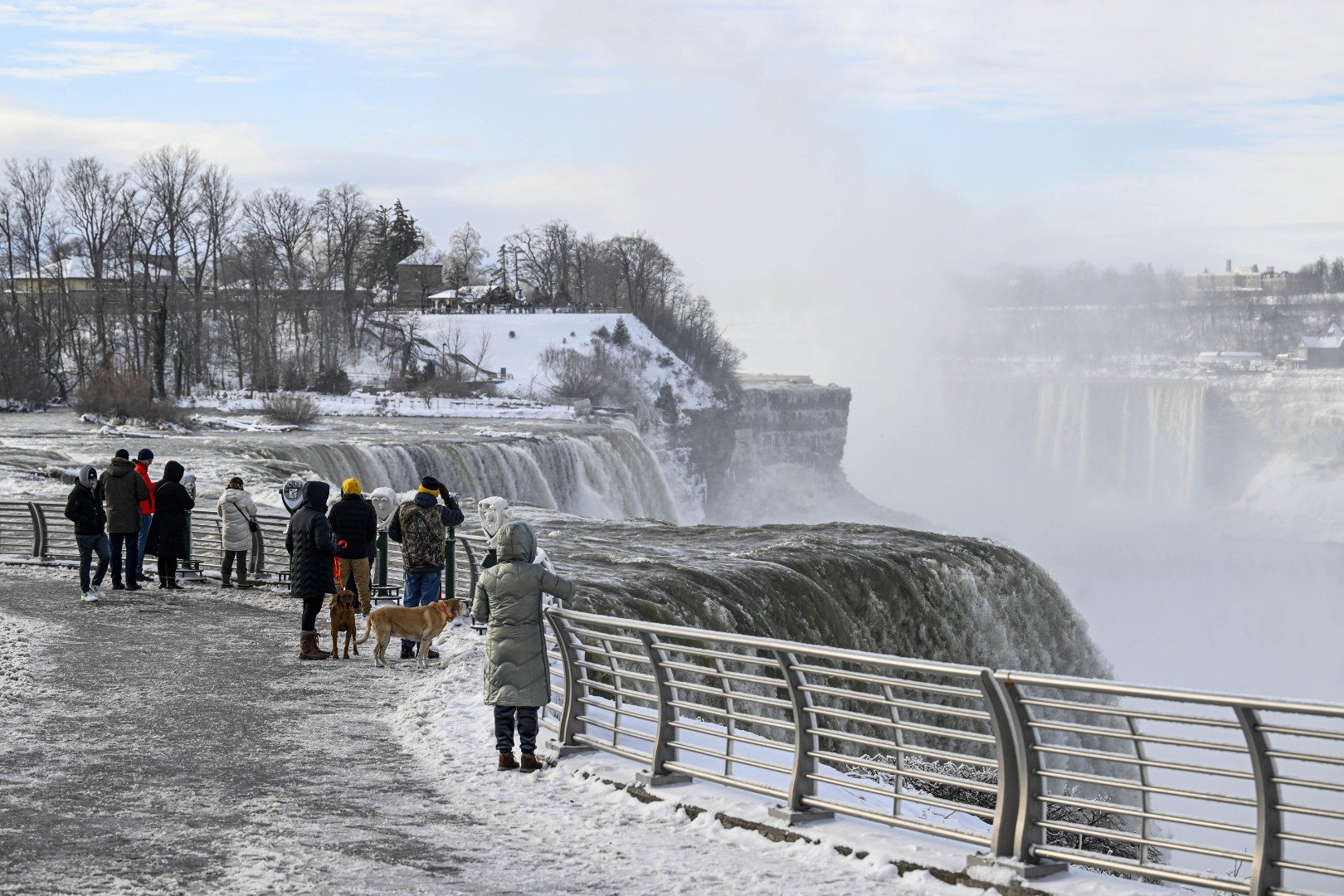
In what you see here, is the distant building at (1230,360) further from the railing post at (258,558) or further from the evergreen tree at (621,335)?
the railing post at (258,558)

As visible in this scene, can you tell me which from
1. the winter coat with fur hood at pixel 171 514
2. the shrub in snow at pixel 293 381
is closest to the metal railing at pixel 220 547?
the winter coat with fur hood at pixel 171 514

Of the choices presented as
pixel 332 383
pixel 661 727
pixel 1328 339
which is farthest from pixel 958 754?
pixel 1328 339

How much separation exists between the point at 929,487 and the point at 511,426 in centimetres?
8057

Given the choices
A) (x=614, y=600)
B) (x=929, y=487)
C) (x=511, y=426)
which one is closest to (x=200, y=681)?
(x=614, y=600)

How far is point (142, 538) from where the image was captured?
71.6 feet

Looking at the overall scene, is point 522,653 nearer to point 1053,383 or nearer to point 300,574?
point 300,574

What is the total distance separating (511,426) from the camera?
65.9 meters

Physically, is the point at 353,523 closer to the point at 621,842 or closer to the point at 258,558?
the point at 258,558

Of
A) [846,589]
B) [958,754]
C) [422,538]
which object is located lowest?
[846,589]

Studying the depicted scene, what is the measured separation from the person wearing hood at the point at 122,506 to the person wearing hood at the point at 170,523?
1.03 ft

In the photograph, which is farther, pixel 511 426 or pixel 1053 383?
pixel 1053 383

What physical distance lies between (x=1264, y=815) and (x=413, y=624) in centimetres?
953

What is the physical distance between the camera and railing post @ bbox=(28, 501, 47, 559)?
78.7 ft

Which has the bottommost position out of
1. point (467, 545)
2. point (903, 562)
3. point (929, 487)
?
point (929, 487)
